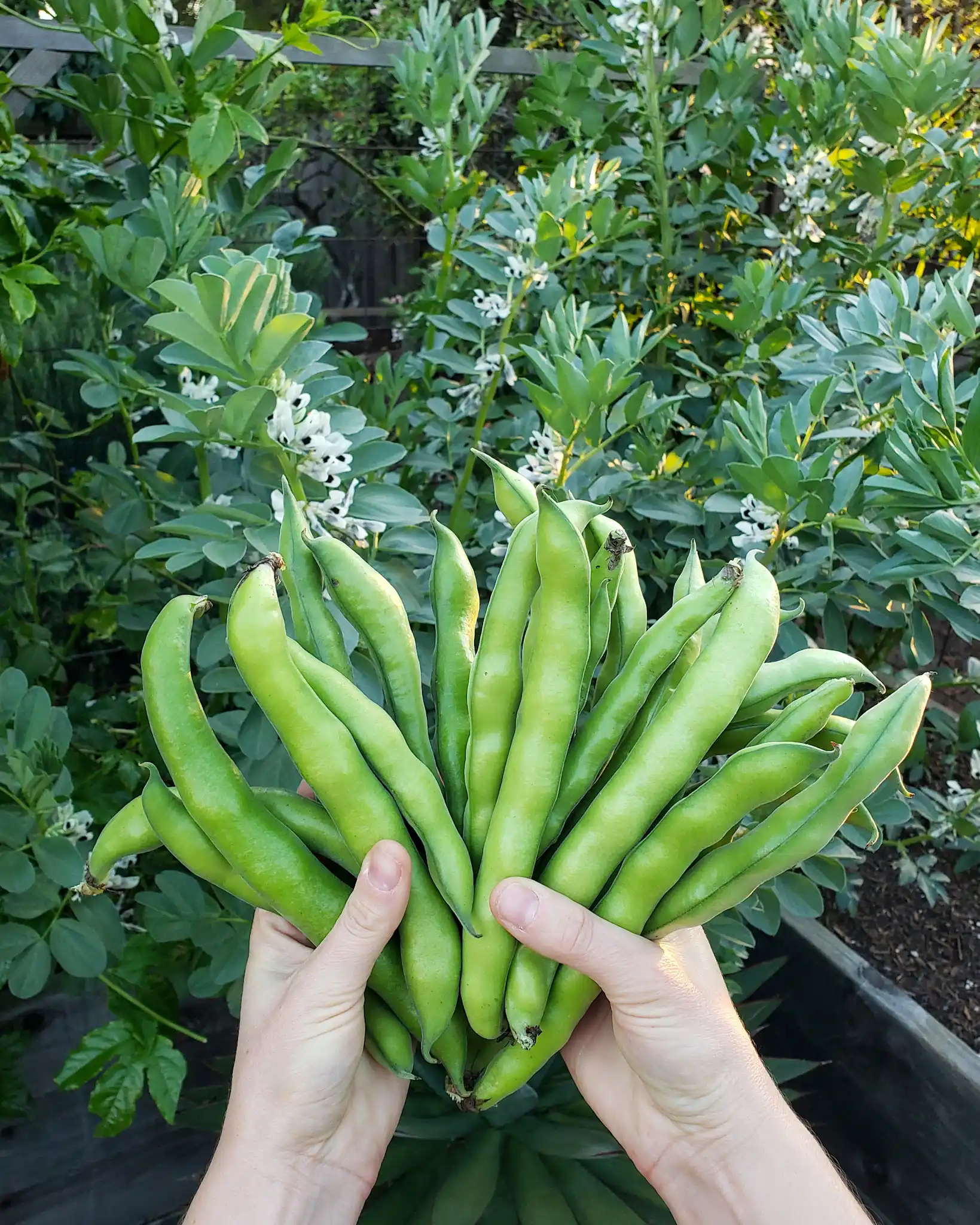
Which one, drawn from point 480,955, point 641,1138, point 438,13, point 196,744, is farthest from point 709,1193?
point 438,13

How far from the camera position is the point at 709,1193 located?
38.1 inches

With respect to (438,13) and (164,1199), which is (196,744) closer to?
(164,1199)

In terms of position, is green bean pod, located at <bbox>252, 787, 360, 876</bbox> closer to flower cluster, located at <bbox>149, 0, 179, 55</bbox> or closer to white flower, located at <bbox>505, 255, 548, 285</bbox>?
white flower, located at <bbox>505, 255, 548, 285</bbox>

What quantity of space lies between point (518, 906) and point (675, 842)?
0.50 ft

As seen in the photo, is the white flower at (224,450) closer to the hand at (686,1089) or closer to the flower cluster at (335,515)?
the flower cluster at (335,515)

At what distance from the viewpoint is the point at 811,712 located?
80cm

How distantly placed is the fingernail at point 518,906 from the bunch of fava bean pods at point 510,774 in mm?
31

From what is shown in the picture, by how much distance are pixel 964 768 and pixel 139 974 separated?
212cm

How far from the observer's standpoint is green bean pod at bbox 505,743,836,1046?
2.48 feet

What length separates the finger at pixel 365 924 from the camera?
753 millimetres

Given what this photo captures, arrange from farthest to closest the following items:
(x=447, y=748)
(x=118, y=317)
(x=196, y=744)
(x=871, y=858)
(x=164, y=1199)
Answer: (x=871, y=858) → (x=164, y=1199) → (x=118, y=317) → (x=447, y=748) → (x=196, y=744)

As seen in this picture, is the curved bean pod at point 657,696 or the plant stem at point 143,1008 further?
the plant stem at point 143,1008

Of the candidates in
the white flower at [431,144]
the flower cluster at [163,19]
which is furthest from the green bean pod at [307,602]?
the white flower at [431,144]

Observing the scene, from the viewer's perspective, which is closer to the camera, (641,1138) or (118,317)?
(641,1138)
